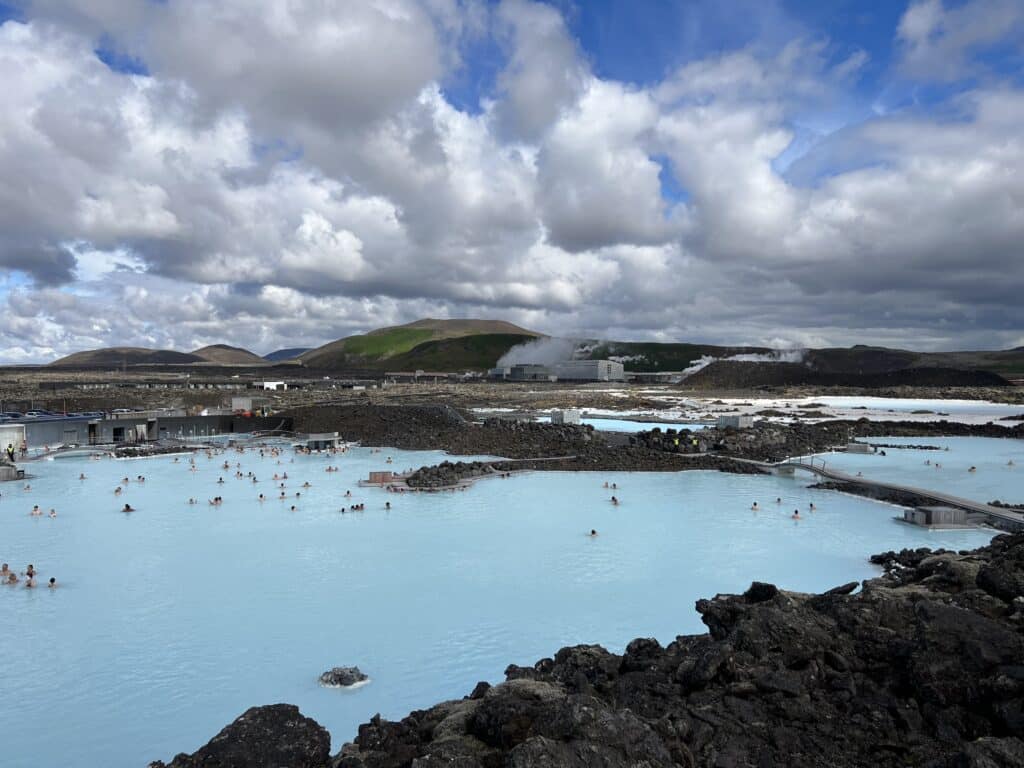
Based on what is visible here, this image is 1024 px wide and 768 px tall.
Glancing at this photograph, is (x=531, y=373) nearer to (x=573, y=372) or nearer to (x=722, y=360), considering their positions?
(x=573, y=372)

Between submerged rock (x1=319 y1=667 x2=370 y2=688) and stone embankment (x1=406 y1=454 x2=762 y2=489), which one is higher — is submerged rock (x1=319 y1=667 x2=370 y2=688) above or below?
below

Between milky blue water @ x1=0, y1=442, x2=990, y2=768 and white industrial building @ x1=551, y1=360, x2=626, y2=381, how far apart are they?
282 feet

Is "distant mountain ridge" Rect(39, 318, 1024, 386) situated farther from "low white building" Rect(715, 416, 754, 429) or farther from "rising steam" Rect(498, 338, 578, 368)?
"low white building" Rect(715, 416, 754, 429)

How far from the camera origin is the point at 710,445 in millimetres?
31125

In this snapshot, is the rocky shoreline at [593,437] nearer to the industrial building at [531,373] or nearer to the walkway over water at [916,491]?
the walkway over water at [916,491]

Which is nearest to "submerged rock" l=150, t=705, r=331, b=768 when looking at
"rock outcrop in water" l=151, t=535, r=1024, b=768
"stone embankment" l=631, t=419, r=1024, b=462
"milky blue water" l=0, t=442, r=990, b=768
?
"rock outcrop in water" l=151, t=535, r=1024, b=768

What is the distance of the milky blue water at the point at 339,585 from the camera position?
352 inches

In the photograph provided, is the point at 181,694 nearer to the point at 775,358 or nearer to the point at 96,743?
the point at 96,743

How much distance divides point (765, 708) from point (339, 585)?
9.90 metres

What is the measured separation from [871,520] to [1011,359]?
160372mm

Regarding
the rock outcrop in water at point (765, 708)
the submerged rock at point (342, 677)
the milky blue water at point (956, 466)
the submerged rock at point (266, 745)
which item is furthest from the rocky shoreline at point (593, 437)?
the submerged rock at point (266, 745)

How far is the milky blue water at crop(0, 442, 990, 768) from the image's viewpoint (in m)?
8.94

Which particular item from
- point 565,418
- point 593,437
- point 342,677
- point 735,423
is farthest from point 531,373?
point 342,677

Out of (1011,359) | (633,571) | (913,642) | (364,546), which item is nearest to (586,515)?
(633,571)
